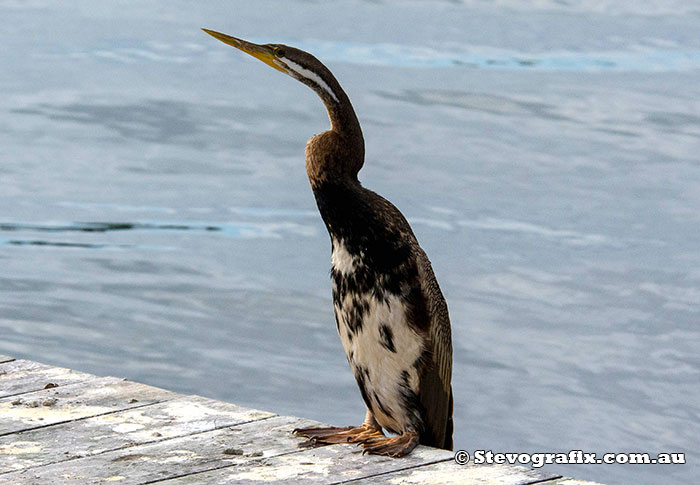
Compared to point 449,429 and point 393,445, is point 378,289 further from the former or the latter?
point 449,429

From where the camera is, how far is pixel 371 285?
12.0 ft

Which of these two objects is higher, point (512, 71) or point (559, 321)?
point (512, 71)

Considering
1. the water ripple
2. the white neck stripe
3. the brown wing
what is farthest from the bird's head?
the water ripple

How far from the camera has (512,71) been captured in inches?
577

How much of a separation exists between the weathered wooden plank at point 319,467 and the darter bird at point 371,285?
0.15 feet

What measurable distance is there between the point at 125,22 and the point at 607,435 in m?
11.5

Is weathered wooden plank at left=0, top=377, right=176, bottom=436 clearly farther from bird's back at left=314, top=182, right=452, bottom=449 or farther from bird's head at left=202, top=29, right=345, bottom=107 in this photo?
bird's head at left=202, top=29, right=345, bottom=107

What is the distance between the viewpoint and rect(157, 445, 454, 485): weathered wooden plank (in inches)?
134

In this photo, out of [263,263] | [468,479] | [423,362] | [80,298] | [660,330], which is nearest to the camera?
[468,479]

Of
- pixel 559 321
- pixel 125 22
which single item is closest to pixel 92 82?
pixel 125 22

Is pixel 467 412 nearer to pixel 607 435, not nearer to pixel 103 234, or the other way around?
pixel 607 435

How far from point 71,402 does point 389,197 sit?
239 inches

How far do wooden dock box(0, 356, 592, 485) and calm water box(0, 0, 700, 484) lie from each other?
2738 mm

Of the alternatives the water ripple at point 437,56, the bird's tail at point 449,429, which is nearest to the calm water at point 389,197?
the water ripple at point 437,56
